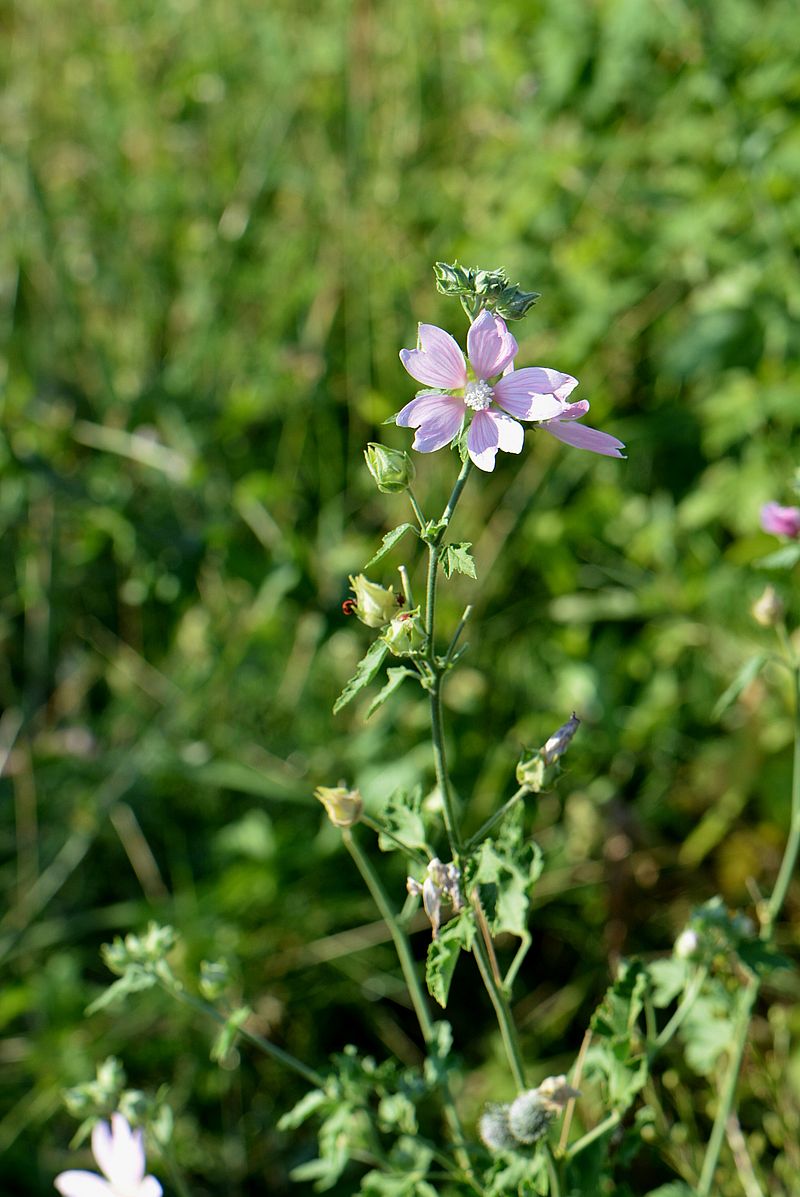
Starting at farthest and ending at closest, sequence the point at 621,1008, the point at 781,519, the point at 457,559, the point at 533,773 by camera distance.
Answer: the point at 781,519, the point at 621,1008, the point at 533,773, the point at 457,559

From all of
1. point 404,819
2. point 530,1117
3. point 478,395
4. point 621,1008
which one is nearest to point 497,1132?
point 530,1117

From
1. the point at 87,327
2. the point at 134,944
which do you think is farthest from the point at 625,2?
the point at 134,944

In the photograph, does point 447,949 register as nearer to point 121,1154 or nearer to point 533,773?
point 533,773

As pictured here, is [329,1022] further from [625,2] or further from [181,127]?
[181,127]

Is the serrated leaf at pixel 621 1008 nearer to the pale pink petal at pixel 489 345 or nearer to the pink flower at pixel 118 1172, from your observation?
A: the pink flower at pixel 118 1172

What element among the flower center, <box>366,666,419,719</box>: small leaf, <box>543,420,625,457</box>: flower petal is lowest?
<box>366,666,419,719</box>: small leaf

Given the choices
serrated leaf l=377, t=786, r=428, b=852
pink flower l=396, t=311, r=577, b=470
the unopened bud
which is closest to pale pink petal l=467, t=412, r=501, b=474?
pink flower l=396, t=311, r=577, b=470

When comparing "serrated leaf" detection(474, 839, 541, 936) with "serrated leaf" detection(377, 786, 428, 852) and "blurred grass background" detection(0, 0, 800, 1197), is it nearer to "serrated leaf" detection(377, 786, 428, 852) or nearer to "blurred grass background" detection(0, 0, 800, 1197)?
"serrated leaf" detection(377, 786, 428, 852)
